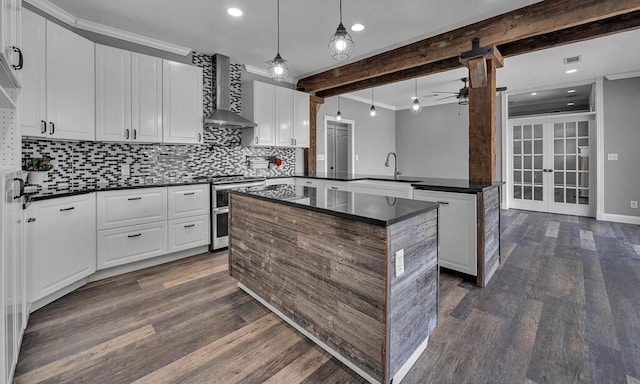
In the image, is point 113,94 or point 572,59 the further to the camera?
point 572,59

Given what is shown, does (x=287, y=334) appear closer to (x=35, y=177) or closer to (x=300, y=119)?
(x=35, y=177)

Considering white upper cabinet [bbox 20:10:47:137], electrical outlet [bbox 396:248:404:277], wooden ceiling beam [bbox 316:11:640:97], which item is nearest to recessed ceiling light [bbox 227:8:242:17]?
white upper cabinet [bbox 20:10:47:137]

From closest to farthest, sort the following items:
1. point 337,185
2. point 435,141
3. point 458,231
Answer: point 458,231, point 337,185, point 435,141

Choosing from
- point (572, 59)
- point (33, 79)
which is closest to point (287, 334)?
point (33, 79)

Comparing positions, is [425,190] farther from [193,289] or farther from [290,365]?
Result: [193,289]

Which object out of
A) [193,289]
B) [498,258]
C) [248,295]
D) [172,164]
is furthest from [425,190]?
[172,164]

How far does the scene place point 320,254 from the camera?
1.77 m

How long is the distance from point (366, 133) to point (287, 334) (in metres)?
6.14

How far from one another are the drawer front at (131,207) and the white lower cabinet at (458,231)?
2983 mm

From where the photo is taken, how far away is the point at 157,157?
3756 millimetres

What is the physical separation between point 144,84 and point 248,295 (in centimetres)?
263

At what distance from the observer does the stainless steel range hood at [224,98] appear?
13.4ft

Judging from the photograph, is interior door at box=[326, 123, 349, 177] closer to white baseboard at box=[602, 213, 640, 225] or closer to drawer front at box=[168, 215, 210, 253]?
drawer front at box=[168, 215, 210, 253]

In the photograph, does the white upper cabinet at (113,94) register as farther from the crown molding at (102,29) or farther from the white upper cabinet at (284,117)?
the white upper cabinet at (284,117)
